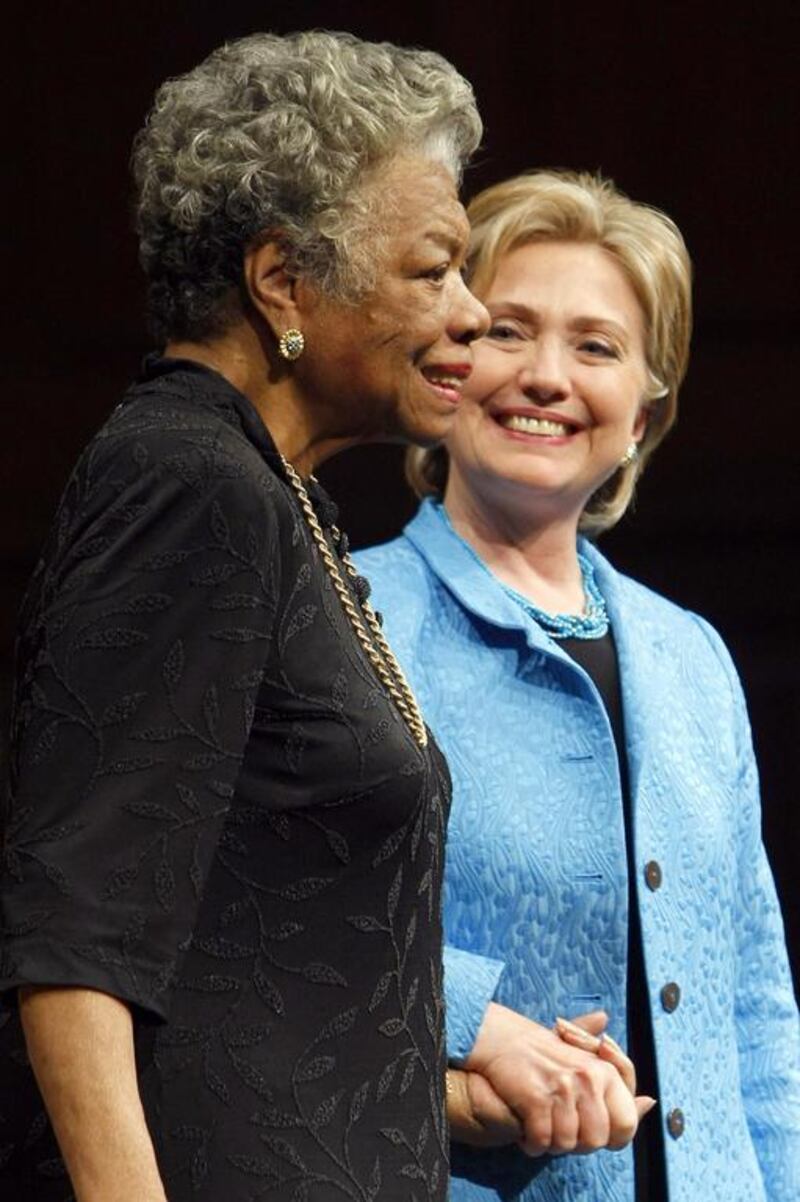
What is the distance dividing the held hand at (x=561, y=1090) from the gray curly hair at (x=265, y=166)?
736 mm

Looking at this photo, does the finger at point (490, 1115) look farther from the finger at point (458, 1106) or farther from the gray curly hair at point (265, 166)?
the gray curly hair at point (265, 166)

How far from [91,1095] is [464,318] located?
60 cm

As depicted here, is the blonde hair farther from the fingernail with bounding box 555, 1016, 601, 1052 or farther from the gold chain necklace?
the gold chain necklace

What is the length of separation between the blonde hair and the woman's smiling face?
1cm

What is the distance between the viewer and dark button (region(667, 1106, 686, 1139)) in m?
2.30

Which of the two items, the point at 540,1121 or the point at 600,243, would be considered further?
the point at 600,243

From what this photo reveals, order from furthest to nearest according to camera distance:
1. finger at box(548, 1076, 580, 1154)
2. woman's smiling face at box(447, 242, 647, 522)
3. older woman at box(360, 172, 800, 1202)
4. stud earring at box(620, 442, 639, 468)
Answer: stud earring at box(620, 442, 639, 468) < woman's smiling face at box(447, 242, 647, 522) < older woman at box(360, 172, 800, 1202) < finger at box(548, 1076, 580, 1154)

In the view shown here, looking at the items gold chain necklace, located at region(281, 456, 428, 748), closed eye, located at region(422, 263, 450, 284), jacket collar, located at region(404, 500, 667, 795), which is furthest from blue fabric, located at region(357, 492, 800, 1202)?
closed eye, located at region(422, 263, 450, 284)

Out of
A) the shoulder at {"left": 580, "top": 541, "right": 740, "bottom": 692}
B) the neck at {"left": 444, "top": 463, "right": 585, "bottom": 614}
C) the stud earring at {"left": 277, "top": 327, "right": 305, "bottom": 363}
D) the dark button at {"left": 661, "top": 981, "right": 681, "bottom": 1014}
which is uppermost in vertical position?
the stud earring at {"left": 277, "top": 327, "right": 305, "bottom": 363}

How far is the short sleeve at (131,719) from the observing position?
1.48 m

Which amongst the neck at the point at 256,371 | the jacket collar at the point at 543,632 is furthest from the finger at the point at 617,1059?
the neck at the point at 256,371

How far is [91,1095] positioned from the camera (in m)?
1.46

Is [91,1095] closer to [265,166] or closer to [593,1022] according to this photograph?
[265,166]

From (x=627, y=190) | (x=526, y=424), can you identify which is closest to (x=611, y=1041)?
(x=526, y=424)
